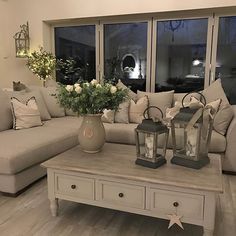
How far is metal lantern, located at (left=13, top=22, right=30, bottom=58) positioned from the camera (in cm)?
520

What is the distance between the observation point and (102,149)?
2414 millimetres

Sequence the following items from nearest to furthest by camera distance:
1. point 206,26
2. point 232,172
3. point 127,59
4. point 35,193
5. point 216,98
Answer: point 35,193 < point 232,172 < point 216,98 < point 206,26 < point 127,59

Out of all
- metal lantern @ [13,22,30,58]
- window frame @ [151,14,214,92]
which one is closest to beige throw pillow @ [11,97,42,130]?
metal lantern @ [13,22,30,58]

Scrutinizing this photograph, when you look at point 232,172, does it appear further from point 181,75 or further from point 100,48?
point 100,48

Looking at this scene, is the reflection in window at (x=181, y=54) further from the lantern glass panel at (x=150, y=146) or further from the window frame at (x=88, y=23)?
the lantern glass panel at (x=150, y=146)

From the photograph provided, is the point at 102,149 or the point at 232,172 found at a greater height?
the point at 102,149

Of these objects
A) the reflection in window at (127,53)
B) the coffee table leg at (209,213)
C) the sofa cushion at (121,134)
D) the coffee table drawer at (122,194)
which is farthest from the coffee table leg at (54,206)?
the reflection in window at (127,53)

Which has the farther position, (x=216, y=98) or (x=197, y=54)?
(x=197, y=54)

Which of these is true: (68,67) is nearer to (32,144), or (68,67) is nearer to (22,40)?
(22,40)

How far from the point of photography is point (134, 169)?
1.93 m

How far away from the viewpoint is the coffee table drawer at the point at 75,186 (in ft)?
6.54

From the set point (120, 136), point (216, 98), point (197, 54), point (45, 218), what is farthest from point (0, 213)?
point (197, 54)

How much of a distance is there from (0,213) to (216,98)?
2.65 meters

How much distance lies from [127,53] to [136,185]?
12.0 feet
